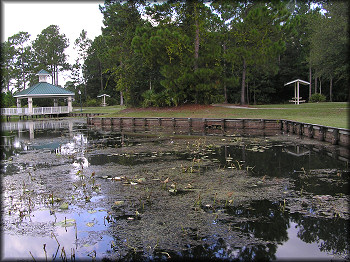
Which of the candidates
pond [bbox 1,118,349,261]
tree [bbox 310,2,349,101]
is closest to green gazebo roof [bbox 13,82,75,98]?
tree [bbox 310,2,349,101]

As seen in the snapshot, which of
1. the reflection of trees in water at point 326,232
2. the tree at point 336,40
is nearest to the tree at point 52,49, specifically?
the tree at point 336,40

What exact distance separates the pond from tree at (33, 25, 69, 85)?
66.7 metres

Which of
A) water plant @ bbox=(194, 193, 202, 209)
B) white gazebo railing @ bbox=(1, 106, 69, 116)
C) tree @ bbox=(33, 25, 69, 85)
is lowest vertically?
water plant @ bbox=(194, 193, 202, 209)

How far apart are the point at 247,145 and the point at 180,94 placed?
1763 cm

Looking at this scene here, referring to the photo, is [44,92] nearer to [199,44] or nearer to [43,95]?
[43,95]

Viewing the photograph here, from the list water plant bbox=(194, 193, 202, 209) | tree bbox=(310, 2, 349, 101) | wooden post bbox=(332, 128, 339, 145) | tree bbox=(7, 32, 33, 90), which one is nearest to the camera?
water plant bbox=(194, 193, 202, 209)

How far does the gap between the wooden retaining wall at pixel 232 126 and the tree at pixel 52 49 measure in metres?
47.0

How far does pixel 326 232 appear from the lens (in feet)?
15.7

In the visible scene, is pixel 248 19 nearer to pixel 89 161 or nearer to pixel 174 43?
pixel 174 43

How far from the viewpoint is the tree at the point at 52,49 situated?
2761 inches

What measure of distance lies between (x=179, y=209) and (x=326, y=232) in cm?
245

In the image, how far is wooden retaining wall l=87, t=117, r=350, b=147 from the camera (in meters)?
14.4

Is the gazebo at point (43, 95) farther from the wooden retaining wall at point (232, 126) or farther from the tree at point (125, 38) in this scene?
the wooden retaining wall at point (232, 126)

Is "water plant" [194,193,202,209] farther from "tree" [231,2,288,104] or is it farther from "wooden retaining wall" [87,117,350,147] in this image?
"tree" [231,2,288,104]
